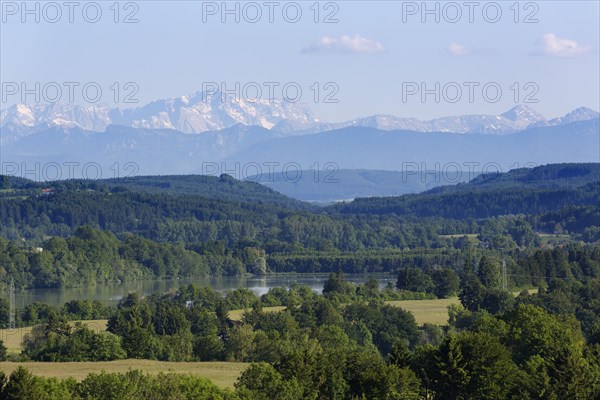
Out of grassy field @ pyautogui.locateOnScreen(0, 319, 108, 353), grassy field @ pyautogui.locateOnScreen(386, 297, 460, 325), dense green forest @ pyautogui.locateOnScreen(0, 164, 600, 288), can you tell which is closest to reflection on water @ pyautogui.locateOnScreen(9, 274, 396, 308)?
dense green forest @ pyautogui.locateOnScreen(0, 164, 600, 288)

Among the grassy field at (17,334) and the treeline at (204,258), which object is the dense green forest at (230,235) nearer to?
the treeline at (204,258)

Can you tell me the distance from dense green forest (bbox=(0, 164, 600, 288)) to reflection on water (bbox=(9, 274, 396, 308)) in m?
3.53

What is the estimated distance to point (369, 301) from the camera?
75.9m

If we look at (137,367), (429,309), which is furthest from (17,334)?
(429,309)

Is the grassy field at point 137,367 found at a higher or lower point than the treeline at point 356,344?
lower

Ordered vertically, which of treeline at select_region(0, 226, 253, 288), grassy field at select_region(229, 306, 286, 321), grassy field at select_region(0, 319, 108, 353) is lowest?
grassy field at select_region(0, 319, 108, 353)

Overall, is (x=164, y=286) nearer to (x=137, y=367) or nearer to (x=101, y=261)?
(x=101, y=261)

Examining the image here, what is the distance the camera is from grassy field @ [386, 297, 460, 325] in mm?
69938

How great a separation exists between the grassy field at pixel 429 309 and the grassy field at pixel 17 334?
49.8 ft

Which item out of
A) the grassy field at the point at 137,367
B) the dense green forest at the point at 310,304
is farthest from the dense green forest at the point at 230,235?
the grassy field at the point at 137,367

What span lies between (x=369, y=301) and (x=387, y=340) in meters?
13.7

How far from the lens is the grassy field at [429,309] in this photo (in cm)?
6994

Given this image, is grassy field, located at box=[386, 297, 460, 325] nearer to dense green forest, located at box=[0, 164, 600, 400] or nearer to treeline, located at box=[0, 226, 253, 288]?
dense green forest, located at box=[0, 164, 600, 400]

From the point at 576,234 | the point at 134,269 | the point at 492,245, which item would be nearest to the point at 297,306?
the point at 134,269
